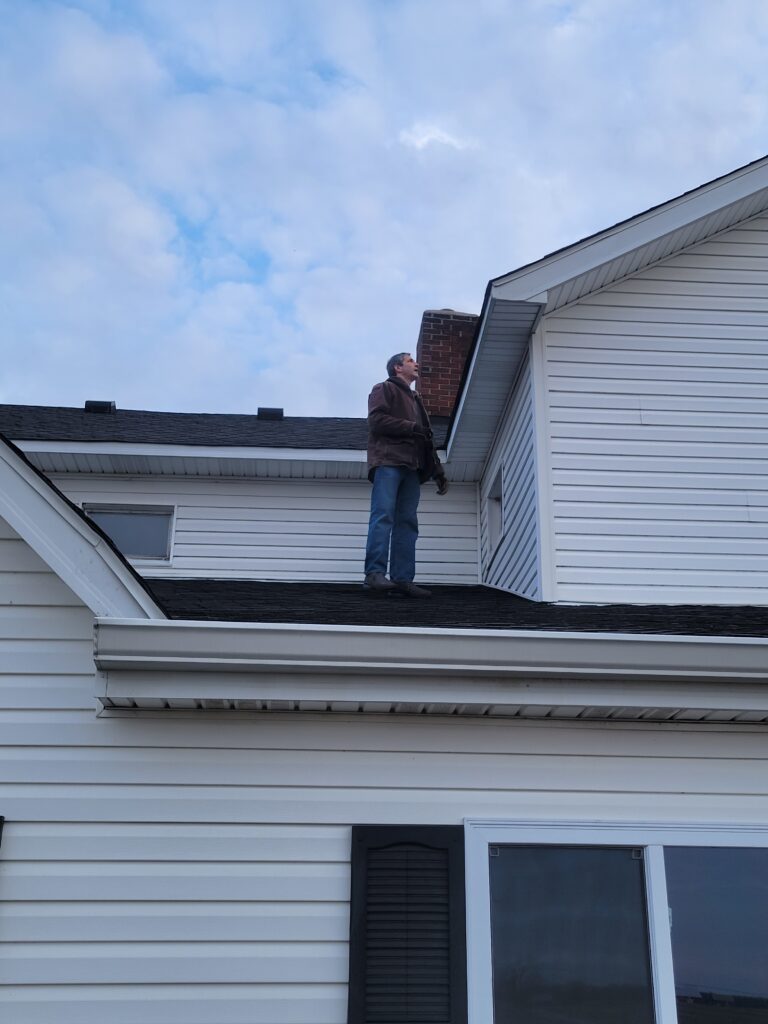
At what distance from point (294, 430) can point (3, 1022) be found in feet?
24.4

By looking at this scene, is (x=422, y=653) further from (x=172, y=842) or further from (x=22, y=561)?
(x=22, y=561)

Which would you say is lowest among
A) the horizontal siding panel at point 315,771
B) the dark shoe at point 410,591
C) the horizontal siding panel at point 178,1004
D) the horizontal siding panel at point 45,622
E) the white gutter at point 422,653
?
the horizontal siding panel at point 178,1004

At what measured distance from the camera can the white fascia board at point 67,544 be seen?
4914mm

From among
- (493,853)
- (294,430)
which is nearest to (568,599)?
(493,853)

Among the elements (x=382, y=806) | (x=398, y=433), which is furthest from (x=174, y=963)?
(x=398, y=433)

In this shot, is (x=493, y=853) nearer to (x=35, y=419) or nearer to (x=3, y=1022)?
(x=3, y=1022)

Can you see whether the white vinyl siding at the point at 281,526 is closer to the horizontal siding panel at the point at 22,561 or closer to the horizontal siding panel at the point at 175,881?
the horizontal siding panel at the point at 22,561

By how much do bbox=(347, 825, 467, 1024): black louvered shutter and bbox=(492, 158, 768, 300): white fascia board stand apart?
406 cm

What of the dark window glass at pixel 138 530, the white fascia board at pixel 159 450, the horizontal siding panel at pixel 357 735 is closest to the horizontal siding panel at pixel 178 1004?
the horizontal siding panel at pixel 357 735

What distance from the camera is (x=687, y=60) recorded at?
17672mm

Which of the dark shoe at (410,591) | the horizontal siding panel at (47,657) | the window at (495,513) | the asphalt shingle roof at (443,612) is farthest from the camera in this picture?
the window at (495,513)

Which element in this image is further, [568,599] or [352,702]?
[568,599]

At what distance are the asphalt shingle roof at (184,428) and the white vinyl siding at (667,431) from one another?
2.93 meters

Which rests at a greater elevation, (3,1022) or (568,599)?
(568,599)
